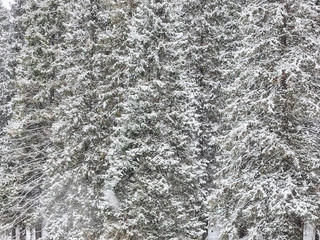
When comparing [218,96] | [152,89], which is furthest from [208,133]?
[152,89]

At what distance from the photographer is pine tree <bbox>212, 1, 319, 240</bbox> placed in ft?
35.4

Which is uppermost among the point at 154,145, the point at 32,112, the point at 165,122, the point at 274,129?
the point at 274,129

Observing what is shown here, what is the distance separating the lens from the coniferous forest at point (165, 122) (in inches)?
444

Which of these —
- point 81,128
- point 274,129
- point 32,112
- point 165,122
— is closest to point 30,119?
Result: point 32,112

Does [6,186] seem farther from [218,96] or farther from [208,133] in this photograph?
[218,96]

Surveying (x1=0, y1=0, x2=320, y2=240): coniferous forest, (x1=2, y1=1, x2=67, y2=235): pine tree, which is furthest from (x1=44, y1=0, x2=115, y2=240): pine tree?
(x1=2, y1=1, x2=67, y2=235): pine tree

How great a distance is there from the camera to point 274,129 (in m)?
11.4

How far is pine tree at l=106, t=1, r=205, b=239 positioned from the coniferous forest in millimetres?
50

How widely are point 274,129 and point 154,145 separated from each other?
4.62m

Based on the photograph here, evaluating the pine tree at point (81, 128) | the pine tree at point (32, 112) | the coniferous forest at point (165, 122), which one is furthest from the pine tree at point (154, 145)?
the pine tree at point (32, 112)

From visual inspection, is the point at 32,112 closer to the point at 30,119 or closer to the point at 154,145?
the point at 30,119

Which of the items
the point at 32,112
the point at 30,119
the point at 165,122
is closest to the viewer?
the point at 165,122

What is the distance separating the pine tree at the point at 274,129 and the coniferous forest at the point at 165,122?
5 centimetres

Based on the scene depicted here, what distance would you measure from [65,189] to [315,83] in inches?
474
